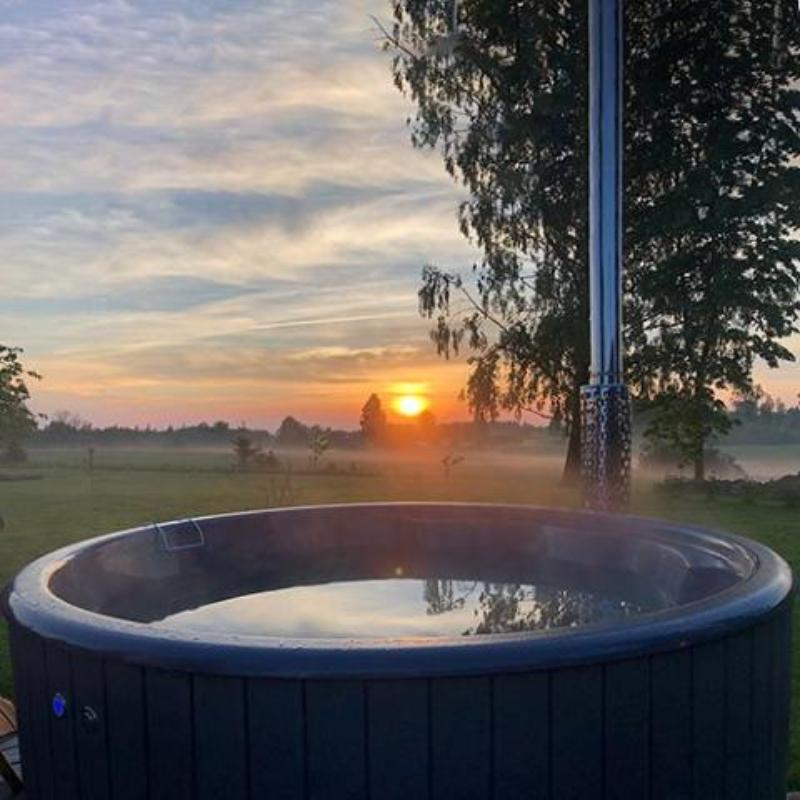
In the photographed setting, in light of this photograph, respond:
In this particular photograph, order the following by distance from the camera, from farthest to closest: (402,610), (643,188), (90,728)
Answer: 1. (643,188)
2. (402,610)
3. (90,728)

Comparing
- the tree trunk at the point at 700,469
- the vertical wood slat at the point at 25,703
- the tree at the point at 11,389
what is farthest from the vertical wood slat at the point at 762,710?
the tree trunk at the point at 700,469

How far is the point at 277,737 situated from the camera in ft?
5.20

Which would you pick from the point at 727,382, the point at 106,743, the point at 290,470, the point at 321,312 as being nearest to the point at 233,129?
the point at 321,312

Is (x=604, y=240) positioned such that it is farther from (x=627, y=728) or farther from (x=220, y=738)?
(x=220, y=738)

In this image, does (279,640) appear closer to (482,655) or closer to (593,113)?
(482,655)

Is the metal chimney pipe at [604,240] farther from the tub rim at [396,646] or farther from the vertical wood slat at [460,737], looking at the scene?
the vertical wood slat at [460,737]

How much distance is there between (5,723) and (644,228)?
986cm

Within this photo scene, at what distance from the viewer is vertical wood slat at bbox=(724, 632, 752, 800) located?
1839 mm

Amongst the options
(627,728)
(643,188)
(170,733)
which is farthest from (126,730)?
(643,188)

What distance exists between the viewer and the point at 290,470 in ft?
38.3

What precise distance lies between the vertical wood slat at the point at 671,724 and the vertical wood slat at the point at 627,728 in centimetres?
2

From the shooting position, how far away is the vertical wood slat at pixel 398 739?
155 centimetres

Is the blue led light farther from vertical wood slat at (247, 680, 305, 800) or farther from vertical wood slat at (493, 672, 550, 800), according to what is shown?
vertical wood slat at (493, 672, 550, 800)

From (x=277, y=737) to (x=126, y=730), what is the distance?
13.1 inches
